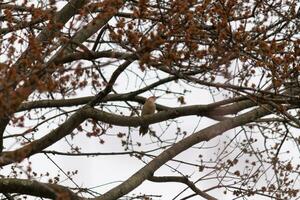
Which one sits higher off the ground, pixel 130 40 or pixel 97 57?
pixel 97 57

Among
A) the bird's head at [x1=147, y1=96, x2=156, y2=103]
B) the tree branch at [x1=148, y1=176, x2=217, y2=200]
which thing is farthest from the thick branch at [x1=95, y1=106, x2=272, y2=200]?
the bird's head at [x1=147, y1=96, x2=156, y2=103]

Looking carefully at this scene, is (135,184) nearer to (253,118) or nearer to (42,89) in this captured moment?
(253,118)

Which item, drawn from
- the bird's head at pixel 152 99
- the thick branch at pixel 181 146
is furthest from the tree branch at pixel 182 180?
the bird's head at pixel 152 99

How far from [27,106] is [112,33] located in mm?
2352

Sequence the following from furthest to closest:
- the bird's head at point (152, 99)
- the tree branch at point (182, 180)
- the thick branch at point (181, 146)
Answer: the bird's head at point (152, 99) < the tree branch at point (182, 180) < the thick branch at point (181, 146)

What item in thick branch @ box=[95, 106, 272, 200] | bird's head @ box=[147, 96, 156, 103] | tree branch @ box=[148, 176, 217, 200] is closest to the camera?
thick branch @ box=[95, 106, 272, 200]

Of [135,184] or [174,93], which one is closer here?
[135,184]

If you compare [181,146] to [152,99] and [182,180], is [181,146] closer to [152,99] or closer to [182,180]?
[182,180]

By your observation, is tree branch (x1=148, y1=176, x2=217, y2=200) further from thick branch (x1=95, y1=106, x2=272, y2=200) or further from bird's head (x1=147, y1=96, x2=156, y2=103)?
bird's head (x1=147, y1=96, x2=156, y2=103)

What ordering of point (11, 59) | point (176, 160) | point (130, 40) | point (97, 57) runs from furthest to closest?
point (176, 160) < point (97, 57) < point (130, 40) < point (11, 59)

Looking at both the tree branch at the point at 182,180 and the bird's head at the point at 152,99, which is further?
the bird's head at the point at 152,99

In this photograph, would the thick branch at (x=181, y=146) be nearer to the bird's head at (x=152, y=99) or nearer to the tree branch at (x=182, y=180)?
the tree branch at (x=182, y=180)

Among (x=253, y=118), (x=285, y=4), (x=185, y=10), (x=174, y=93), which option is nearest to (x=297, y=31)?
(x=285, y=4)

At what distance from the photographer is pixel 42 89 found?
3684 mm
